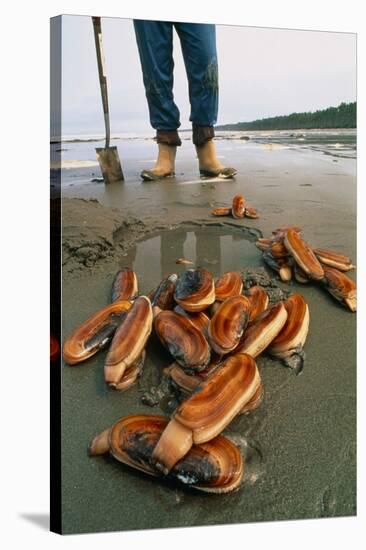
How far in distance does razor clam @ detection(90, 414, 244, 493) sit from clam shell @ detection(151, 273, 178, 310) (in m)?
A: 0.42

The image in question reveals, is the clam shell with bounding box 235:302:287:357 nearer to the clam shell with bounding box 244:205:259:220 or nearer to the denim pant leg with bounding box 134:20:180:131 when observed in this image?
the clam shell with bounding box 244:205:259:220

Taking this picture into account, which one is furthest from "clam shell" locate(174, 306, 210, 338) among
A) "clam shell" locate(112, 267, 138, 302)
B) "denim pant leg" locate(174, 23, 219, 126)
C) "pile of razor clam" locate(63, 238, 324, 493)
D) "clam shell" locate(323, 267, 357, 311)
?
"denim pant leg" locate(174, 23, 219, 126)

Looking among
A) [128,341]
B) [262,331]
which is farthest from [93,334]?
[262,331]

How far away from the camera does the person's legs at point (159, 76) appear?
2082 millimetres

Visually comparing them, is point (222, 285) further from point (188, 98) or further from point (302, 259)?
point (188, 98)

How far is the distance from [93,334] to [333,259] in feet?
3.72

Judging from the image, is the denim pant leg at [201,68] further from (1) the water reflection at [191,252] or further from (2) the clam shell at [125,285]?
(2) the clam shell at [125,285]

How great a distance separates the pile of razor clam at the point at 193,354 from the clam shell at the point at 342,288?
227mm

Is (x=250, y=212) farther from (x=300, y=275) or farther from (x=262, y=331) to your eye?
(x=262, y=331)

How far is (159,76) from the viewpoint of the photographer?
214 centimetres

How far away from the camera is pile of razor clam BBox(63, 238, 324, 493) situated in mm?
1546

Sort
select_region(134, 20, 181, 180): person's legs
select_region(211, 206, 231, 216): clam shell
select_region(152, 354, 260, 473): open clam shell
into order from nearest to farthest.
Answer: select_region(152, 354, 260, 473): open clam shell < select_region(134, 20, 181, 180): person's legs < select_region(211, 206, 231, 216): clam shell

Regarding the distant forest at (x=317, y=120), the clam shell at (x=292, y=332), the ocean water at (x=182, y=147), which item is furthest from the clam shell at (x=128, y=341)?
the distant forest at (x=317, y=120)

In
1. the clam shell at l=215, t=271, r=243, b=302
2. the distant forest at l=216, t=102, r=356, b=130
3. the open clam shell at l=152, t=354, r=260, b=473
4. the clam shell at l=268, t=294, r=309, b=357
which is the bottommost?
the open clam shell at l=152, t=354, r=260, b=473
